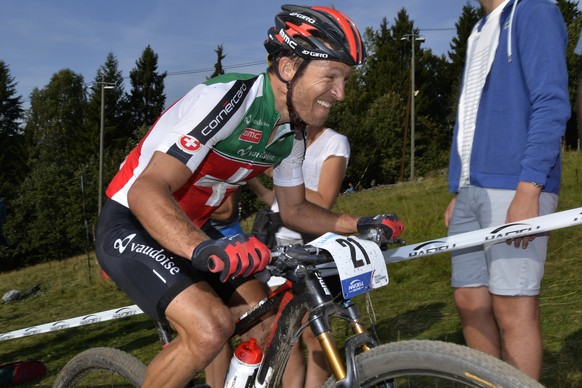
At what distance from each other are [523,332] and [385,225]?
84 cm

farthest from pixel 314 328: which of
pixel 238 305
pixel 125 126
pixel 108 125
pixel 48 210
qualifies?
pixel 125 126

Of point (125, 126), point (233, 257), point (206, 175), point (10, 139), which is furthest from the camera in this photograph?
point (125, 126)

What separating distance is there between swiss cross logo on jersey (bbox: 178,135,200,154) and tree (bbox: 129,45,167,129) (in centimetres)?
7374

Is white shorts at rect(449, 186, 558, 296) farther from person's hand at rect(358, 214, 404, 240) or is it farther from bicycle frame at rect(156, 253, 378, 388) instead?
bicycle frame at rect(156, 253, 378, 388)

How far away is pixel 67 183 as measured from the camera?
58.8 metres

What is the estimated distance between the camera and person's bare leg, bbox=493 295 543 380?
107 inches

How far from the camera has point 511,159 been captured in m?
2.79

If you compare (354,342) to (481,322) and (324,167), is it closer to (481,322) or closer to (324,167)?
(481,322)

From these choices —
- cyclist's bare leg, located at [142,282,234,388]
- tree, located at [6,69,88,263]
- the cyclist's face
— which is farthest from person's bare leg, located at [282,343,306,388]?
tree, located at [6,69,88,263]

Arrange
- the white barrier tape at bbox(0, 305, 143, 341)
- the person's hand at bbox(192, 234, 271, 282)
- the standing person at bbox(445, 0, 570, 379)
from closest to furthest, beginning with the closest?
the person's hand at bbox(192, 234, 271, 282)
the standing person at bbox(445, 0, 570, 379)
the white barrier tape at bbox(0, 305, 143, 341)

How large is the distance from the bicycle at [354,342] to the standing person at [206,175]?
202 mm

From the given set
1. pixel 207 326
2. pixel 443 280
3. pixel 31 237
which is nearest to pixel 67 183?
pixel 31 237

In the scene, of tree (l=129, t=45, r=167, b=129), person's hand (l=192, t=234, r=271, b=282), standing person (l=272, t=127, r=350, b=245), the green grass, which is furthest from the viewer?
tree (l=129, t=45, r=167, b=129)

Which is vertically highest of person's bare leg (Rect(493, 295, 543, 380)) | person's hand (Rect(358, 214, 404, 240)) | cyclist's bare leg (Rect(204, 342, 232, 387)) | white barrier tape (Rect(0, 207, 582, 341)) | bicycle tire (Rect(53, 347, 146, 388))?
person's hand (Rect(358, 214, 404, 240))
